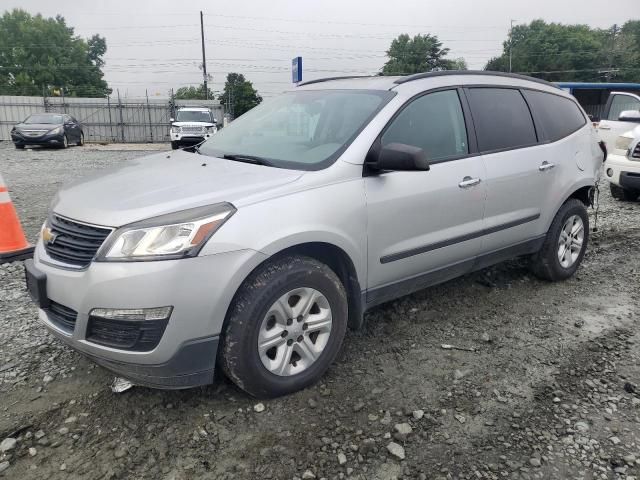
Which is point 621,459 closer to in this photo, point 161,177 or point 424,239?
point 424,239

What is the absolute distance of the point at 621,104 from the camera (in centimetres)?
1132

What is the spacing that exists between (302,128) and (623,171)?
659 centimetres

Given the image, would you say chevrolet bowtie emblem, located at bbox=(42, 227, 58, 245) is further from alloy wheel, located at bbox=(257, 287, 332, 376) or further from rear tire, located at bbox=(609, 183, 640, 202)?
rear tire, located at bbox=(609, 183, 640, 202)

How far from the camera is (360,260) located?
119 inches

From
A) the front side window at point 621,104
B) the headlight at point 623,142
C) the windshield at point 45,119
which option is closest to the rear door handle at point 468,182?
the headlight at point 623,142

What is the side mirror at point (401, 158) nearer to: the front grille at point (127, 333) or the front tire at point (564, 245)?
the front grille at point (127, 333)

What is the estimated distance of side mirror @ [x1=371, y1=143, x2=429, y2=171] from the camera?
2902 millimetres

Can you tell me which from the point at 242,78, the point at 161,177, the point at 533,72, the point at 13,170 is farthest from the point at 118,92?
the point at 533,72

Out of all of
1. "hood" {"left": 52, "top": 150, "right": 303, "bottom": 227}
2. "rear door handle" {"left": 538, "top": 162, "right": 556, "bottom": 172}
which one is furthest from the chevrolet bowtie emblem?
"rear door handle" {"left": 538, "top": 162, "right": 556, "bottom": 172}

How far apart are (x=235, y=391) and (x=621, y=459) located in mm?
1896

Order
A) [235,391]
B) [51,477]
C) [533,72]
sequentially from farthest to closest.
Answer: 1. [533,72]
2. [235,391]
3. [51,477]

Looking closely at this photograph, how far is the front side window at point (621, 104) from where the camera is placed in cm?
1116

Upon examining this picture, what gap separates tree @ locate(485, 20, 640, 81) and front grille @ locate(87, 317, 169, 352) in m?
78.3

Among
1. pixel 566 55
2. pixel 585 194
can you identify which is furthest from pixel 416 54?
pixel 585 194
